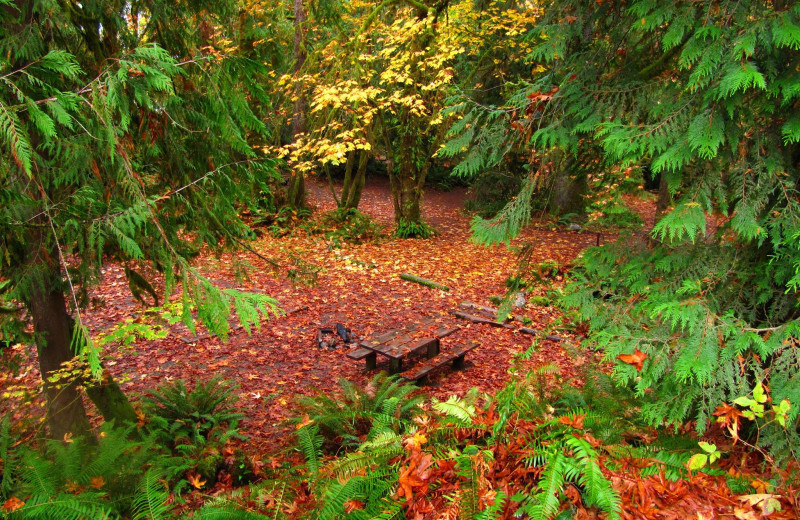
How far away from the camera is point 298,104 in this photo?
13.9m

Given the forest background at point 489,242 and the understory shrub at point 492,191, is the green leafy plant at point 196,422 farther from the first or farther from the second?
the understory shrub at point 492,191

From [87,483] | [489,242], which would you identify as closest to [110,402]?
[87,483]

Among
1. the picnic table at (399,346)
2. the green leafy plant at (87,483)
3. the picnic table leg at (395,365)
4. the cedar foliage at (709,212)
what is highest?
the cedar foliage at (709,212)

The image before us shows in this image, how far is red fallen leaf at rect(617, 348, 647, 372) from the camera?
3.13 metres

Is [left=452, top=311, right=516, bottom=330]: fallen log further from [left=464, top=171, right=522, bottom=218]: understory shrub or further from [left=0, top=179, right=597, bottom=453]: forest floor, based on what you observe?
[left=464, top=171, right=522, bottom=218]: understory shrub

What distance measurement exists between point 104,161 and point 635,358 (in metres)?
4.51

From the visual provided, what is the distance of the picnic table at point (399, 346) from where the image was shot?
21.6ft

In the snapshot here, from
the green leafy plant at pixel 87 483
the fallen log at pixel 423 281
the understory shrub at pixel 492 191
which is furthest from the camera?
the understory shrub at pixel 492 191

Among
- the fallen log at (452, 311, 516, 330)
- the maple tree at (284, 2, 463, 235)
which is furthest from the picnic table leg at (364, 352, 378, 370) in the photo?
the maple tree at (284, 2, 463, 235)

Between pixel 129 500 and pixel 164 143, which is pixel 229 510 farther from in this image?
pixel 164 143

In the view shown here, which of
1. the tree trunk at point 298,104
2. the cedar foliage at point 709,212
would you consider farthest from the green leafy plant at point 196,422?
the tree trunk at point 298,104

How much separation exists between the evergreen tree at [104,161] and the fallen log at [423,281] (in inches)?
242

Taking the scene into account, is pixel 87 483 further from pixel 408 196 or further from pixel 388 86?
pixel 388 86

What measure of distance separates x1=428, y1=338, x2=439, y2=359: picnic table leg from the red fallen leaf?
3963 mm
